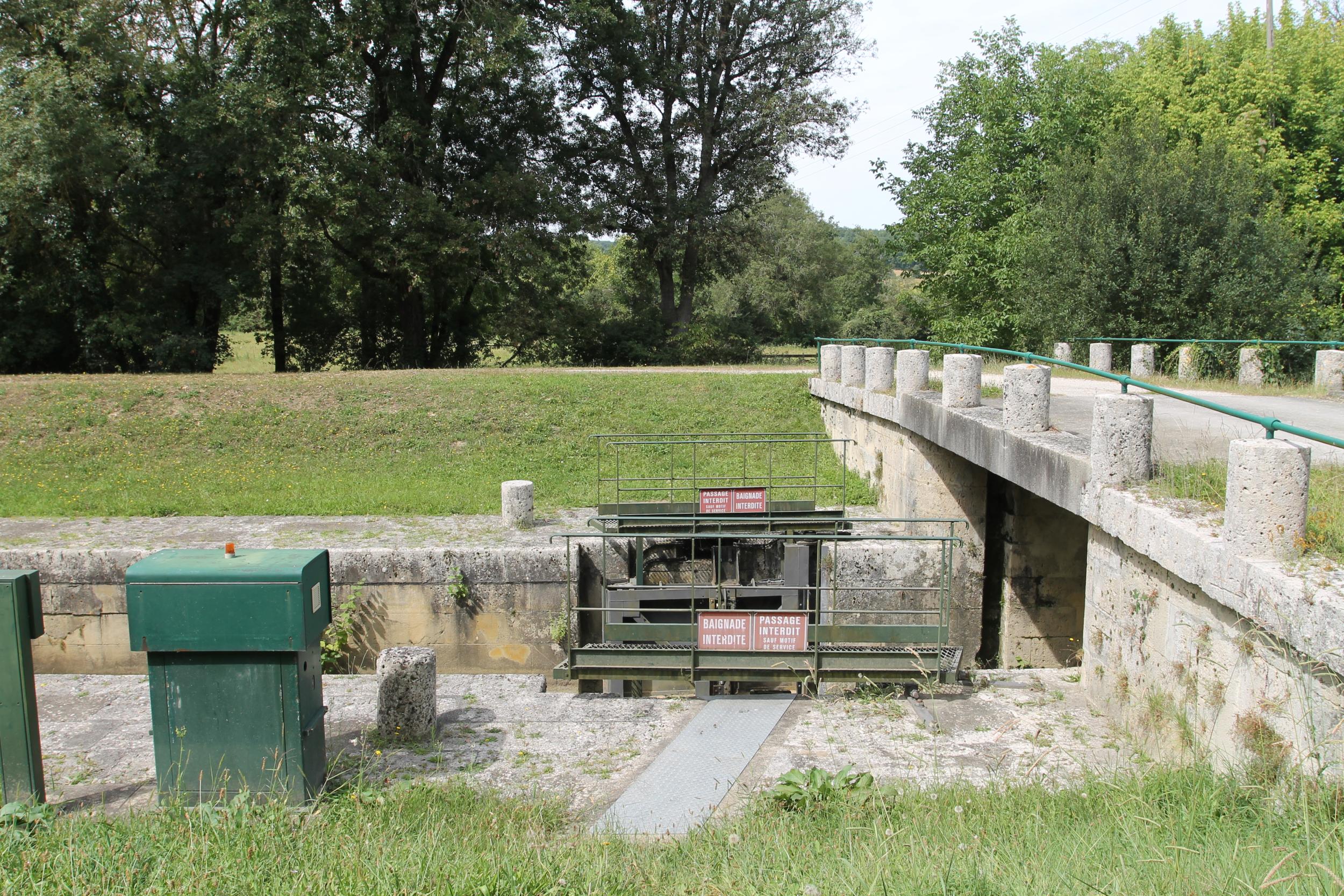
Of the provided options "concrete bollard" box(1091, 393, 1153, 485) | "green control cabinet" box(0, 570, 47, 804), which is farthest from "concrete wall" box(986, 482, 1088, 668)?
Result: "green control cabinet" box(0, 570, 47, 804)

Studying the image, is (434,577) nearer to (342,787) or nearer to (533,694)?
(533,694)

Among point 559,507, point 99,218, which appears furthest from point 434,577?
point 99,218

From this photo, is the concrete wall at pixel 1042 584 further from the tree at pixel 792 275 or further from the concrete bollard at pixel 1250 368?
the tree at pixel 792 275

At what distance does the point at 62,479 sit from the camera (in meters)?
14.3

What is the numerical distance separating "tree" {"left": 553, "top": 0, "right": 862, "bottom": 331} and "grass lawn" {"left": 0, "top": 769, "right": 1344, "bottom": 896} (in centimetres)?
2540

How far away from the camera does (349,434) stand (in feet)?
54.8

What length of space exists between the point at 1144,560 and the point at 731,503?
6.10m

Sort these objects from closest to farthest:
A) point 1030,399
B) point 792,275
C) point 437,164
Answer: point 1030,399 < point 437,164 < point 792,275

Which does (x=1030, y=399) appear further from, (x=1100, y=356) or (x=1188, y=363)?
(x=1188, y=363)

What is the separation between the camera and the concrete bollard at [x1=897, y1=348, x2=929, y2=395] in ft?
38.9

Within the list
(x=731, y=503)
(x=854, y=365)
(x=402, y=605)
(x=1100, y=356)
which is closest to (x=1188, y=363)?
(x=1100, y=356)

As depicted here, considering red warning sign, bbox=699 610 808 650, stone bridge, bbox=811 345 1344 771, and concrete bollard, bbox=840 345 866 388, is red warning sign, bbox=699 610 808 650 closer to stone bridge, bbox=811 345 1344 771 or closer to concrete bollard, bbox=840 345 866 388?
stone bridge, bbox=811 345 1344 771

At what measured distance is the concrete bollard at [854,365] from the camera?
14.6 metres

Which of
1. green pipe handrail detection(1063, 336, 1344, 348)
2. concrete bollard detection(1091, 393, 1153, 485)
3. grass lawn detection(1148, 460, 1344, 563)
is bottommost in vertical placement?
grass lawn detection(1148, 460, 1344, 563)
